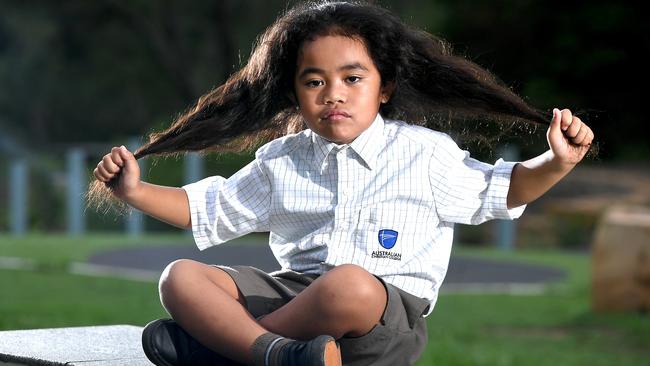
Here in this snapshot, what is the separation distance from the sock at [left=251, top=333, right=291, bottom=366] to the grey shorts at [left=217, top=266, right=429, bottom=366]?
20 centimetres

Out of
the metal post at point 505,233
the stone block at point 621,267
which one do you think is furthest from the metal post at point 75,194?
the stone block at point 621,267

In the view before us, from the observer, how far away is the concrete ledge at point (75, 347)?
319 cm

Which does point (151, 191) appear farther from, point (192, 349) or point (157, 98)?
point (157, 98)

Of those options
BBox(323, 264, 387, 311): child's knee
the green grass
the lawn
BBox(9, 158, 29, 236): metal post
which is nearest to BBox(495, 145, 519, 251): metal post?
the lawn

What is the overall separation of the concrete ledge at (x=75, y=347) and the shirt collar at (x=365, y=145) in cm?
78

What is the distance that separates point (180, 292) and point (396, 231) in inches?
21.7

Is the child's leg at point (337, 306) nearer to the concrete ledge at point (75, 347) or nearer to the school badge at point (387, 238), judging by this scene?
the school badge at point (387, 238)

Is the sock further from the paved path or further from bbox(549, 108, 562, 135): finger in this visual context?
the paved path

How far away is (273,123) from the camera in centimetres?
322

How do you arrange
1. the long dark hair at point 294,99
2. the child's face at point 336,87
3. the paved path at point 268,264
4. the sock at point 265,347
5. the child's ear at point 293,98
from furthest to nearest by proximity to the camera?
1. the paved path at point 268,264
2. the child's ear at point 293,98
3. the long dark hair at point 294,99
4. the child's face at point 336,87
5. the sock at point 265,347

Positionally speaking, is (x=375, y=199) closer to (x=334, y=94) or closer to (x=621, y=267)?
(x=334, y=94)

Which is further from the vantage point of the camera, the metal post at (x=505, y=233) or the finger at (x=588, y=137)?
the metal post at (x=505, y=233)

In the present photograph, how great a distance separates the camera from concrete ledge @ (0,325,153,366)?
3.19m

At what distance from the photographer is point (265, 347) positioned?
265cm
